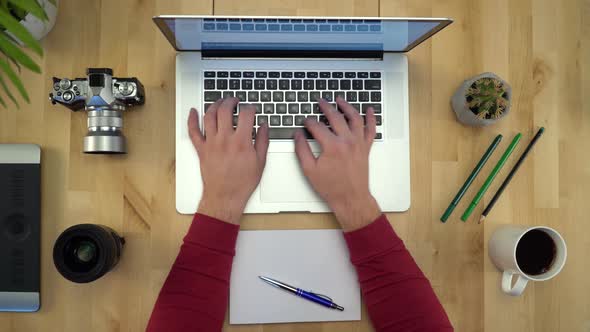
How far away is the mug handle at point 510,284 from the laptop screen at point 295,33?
419mm

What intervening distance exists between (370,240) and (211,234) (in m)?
0.26

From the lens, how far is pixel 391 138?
0.68 meters

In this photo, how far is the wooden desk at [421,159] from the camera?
667 millimetres

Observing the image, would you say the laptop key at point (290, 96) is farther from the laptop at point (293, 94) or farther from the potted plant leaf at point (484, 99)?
the potted plant leaf at point (484, 99)

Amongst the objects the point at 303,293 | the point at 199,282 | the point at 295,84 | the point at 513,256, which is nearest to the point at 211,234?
the point at 199,282

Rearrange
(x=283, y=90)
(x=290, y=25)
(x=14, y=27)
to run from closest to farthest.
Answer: (x=14, y=27) → (x=290, y=25) → (x=283, y=90)

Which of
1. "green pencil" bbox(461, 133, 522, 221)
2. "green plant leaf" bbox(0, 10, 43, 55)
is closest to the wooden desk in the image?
"green pencil" bbox(461, 133, 522, 221)

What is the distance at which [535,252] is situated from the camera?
66 centimetres

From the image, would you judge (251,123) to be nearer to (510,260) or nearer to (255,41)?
(255,41)

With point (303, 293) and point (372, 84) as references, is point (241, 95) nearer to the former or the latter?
point (372, 84)

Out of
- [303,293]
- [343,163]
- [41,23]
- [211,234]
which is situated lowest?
[303,293]

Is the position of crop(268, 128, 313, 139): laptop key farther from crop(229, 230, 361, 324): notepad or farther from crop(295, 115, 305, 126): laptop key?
crop(229, 230, 361, 324): notepad

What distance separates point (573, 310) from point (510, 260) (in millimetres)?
203

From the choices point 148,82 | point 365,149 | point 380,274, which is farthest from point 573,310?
point 148,82
